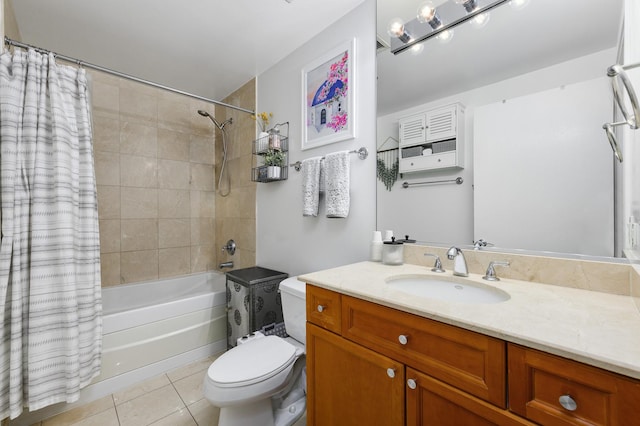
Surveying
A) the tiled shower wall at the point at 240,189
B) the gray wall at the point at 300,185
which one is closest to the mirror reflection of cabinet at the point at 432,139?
the gray wall at the point at 300,185

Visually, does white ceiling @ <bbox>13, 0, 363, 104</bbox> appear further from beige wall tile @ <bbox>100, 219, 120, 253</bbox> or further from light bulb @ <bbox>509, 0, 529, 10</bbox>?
beige wall tile @ <bbox>100, 219, 120, 253</bbox>

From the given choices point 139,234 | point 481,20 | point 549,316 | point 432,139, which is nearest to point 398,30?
point 481,20

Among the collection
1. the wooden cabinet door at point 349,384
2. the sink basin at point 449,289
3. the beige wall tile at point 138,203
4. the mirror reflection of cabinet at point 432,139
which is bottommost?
the wooden cabinet door at point 349,384

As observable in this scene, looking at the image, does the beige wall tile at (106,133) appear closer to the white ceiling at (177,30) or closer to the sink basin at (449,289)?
the white ceiling at (177,30)

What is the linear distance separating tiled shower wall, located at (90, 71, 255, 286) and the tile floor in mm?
1057

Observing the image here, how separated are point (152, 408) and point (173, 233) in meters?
1.59

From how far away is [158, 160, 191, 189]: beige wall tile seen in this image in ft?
8.79

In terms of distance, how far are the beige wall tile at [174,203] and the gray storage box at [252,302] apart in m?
1.13

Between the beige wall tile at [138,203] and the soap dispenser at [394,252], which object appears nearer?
the soap dispenser at [394,252]

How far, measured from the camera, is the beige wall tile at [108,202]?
2.36 m

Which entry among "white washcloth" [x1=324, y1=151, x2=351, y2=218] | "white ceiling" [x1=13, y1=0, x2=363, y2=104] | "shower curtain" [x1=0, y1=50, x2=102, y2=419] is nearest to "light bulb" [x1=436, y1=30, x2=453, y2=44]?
"white ceiling" [x1=13, y1=0, x2=363, y2=104]

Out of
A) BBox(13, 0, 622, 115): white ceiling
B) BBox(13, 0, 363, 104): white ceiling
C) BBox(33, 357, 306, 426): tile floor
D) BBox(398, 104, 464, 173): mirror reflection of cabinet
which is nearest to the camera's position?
BBox(13, 0, 622, 115): white ceiling

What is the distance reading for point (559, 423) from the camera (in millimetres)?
563

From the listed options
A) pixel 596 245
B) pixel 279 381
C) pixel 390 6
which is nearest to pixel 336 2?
pixel 390 6
